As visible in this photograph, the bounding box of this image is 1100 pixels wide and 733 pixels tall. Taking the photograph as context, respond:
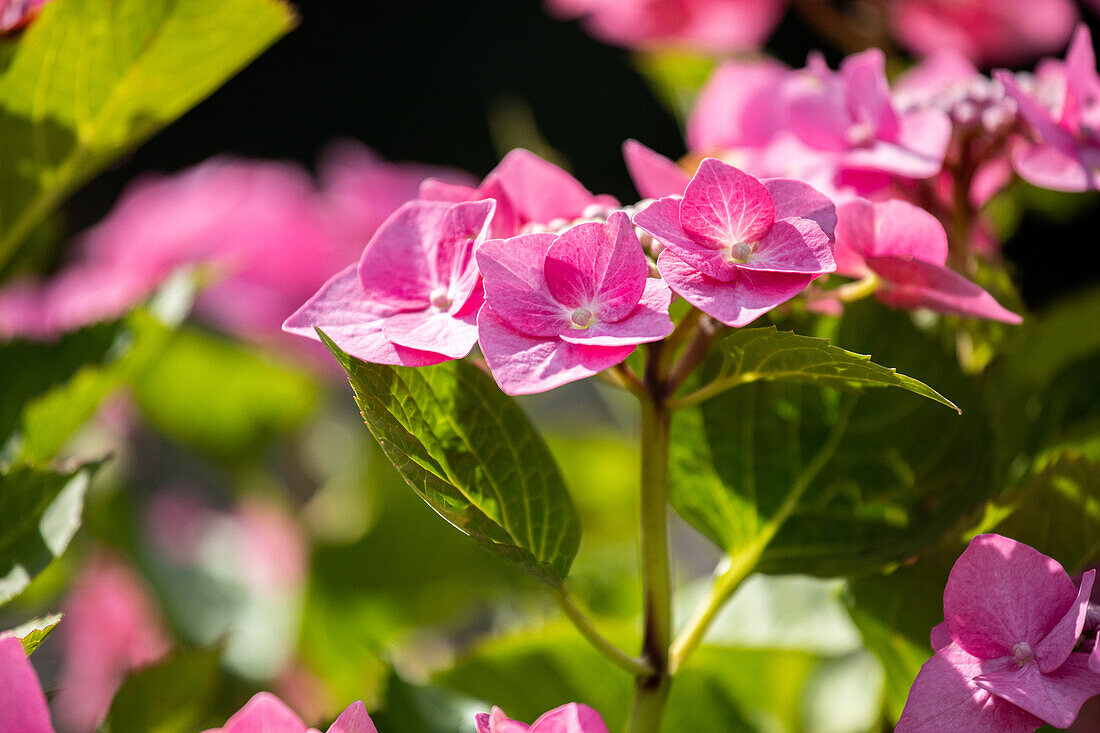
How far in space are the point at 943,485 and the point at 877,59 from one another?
15 cm

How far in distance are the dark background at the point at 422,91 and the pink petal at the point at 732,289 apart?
141cm

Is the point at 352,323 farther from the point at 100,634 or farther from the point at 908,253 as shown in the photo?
the point at 100,634

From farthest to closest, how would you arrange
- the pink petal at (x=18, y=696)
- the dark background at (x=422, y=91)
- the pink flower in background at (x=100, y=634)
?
1. the dark background at (x=422, y=91)
2. the pink flower in background at (x=100, y=634)
3. the pink petal at (x=18, y=696)

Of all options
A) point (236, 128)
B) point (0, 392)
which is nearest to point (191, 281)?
point (0, 392)

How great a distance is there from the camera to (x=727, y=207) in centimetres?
27

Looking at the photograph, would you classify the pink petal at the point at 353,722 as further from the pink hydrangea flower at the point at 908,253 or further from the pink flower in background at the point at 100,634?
the pink flower in background at the point at 100,634

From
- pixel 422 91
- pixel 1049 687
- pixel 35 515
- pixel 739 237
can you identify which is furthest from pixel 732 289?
pixel 422 91

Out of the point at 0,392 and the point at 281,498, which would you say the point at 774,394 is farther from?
the point at 281,498

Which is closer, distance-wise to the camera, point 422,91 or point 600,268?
point 600,268

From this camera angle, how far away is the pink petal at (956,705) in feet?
0.80

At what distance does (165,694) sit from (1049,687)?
11.0 inches

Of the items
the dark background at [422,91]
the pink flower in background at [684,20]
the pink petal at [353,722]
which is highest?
the pink petal at [353,722]

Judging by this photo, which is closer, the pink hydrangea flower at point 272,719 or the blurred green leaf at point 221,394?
the pink hydrangea flower at point 272,719

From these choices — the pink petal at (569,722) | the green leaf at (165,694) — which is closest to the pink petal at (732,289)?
the pink petal at (569,722)
